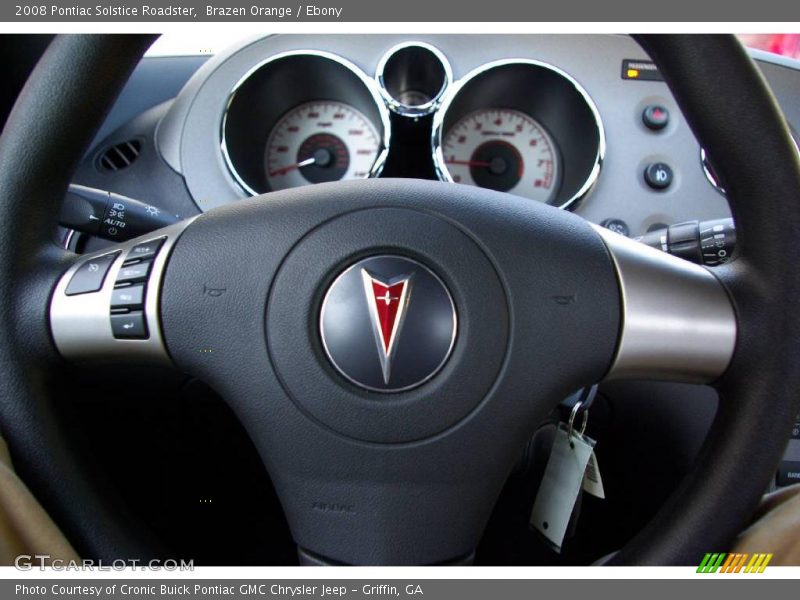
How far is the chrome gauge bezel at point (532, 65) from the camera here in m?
1.31

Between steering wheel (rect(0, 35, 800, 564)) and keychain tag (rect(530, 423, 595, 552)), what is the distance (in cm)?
9

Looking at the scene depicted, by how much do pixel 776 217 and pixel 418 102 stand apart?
103 centimetres

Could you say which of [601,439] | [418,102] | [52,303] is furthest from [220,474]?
[418,102]

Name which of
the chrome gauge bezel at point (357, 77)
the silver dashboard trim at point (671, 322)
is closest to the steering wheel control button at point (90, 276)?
the silver dashboard trim at point (671, 322)

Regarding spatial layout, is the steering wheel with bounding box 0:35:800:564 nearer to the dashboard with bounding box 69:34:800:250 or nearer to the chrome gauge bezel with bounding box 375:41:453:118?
the dashboard with bounding box 69:34:800:250

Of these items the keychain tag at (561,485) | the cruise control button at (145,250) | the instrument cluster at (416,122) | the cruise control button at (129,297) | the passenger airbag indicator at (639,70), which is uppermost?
the passenger airbag indicator at (639,70)

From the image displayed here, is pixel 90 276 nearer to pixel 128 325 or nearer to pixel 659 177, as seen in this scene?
pixel 128 325

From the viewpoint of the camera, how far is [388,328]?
0.60 m

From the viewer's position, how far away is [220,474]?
1041mm

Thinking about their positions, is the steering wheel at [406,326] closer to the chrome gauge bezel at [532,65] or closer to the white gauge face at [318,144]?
the chrome gauge bezel at [532,65]

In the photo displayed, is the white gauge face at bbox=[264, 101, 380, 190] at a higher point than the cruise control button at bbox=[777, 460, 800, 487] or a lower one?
higher

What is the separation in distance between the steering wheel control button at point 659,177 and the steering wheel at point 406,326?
69 cm

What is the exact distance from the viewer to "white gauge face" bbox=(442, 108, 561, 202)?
1513 millimetres

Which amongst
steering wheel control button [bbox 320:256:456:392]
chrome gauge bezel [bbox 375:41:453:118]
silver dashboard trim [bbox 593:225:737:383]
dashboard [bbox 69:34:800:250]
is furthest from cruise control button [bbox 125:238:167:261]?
chrome gauge bezel [bbox 375:41:453:118]
